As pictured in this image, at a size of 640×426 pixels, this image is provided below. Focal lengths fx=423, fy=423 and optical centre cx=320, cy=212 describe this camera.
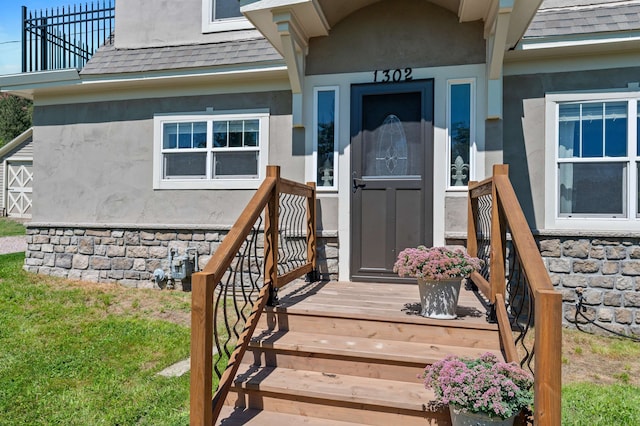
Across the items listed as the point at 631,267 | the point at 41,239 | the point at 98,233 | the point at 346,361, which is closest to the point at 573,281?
the point at 631,267

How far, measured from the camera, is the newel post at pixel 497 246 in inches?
116

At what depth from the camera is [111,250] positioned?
6.07 meters

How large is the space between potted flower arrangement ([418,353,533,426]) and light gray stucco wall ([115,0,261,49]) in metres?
5.19

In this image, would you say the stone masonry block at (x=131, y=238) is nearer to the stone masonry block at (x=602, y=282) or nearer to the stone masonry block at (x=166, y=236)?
the stone masonry block at (x=166, y=236)

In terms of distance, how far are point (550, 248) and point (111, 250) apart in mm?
5718

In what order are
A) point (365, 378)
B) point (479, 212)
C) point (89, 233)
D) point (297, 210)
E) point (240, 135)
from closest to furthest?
point (365, 378) → point (479, 212) → point (297, 210) → point (240, 135) → point (89, 233)

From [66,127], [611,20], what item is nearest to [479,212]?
[611,20]

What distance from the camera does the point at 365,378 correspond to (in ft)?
9.28

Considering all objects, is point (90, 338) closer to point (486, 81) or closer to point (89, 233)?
point (89, 233)

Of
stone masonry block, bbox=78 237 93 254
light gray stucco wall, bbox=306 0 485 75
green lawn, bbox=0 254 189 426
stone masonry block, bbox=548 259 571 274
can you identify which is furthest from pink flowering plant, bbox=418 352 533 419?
stone masonry block, bbox=78 237 93 254

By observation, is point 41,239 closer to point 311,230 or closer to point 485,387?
point 311,230

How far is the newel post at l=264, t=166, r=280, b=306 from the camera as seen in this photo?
3.38 metres

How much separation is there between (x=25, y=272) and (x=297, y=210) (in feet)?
14.5

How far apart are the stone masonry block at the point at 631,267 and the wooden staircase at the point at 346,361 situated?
2126 millimetres
